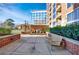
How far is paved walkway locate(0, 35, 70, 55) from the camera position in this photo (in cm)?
569

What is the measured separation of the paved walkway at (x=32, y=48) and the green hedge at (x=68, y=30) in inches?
20.2

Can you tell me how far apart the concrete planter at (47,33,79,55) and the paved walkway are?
0.54ft

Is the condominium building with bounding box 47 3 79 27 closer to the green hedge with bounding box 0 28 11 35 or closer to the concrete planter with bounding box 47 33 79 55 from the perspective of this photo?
the concrete planter with bounding box 47 33 79 55

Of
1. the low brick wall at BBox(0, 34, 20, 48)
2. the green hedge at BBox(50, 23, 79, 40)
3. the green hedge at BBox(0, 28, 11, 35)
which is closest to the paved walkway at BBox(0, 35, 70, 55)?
the low brick wall at BBox(0, 34, 20, 48)

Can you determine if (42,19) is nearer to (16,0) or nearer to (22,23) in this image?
(22,23)

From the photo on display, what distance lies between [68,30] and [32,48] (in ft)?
4.49

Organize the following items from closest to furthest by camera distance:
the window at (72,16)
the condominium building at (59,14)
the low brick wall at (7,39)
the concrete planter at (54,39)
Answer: the low brick wall at (7,39) < the concrete planter at (54,39) < the condominium building at (59,14) < the window at (72,16)

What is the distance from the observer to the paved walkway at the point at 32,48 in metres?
5.69

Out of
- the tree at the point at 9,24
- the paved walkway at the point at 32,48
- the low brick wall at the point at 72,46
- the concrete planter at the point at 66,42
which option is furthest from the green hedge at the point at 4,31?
the low brick wall at the point at 72,46

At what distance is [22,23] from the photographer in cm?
599

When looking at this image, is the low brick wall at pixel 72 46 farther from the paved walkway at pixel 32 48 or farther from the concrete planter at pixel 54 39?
the concrete planter at pixel 54 39

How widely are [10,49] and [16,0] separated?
1604mm

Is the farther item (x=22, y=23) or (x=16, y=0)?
(x=22, y=23)
